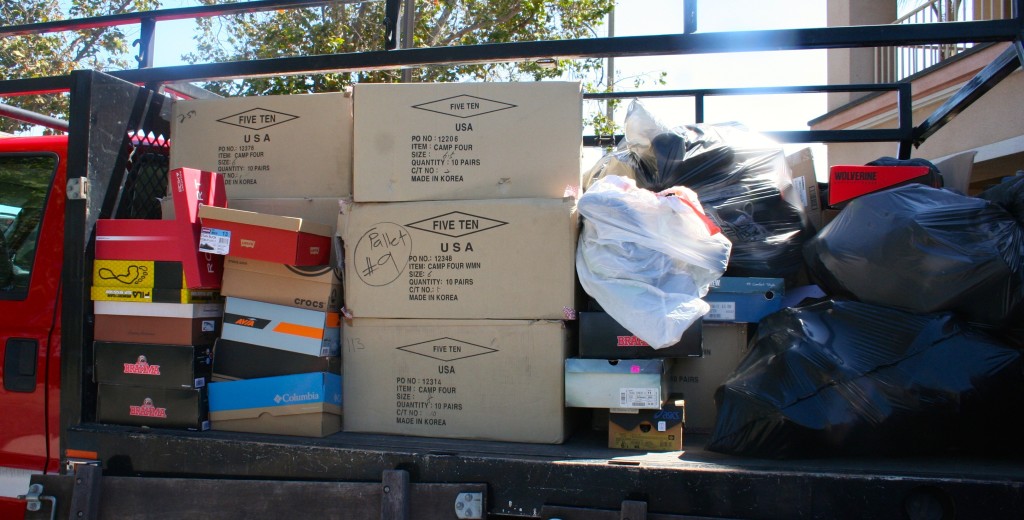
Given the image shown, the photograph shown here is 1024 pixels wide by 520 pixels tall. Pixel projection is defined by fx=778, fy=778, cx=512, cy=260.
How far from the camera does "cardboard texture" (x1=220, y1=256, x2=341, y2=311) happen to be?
259 centimetres

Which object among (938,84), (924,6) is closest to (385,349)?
(938,84)

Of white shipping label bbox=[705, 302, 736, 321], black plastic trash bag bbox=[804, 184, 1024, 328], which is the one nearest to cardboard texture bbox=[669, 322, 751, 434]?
white shipping label bbox=[705, 302, 736, 321]

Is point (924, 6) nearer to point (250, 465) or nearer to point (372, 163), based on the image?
point (372, 163)

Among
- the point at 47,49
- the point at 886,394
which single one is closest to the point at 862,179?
the point at 886,394

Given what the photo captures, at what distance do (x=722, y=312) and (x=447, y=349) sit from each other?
91 centimetres

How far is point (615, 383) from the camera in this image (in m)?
2.33

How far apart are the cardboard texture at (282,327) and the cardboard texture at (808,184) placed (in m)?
1.80

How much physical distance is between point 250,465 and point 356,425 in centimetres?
39

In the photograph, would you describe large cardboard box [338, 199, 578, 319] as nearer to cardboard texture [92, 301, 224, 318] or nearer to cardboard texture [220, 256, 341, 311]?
cardboard texture [220, 256, 341, 311]

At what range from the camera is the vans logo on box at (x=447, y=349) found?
8.09ft

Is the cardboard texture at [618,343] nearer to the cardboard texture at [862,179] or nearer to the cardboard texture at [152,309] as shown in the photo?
the cardboard texture at [862,179]

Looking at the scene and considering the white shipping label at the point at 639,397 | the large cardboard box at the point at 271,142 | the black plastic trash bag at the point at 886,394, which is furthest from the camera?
the large cardboard box at the point at 271,142

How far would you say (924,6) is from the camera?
7.85 m

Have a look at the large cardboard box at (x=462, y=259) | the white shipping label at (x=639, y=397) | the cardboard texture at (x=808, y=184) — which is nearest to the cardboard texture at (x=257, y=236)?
the large cardboard box at (x=462, y=259)
